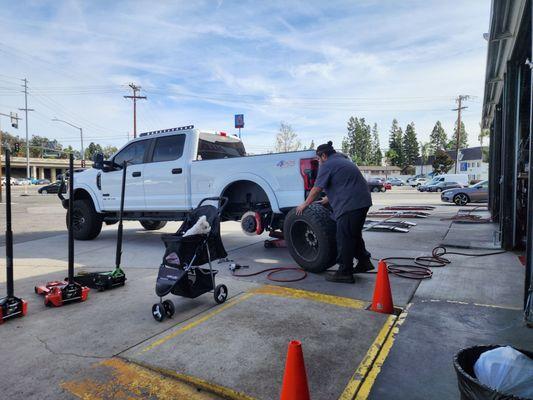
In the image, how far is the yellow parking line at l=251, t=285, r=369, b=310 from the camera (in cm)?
406

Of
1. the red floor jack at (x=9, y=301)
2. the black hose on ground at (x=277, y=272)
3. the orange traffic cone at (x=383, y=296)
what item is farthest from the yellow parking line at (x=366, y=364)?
the red floor jack at (x=9, y=301)

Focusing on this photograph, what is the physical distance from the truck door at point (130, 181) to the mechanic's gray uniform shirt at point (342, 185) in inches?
169

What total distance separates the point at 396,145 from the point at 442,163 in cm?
2684

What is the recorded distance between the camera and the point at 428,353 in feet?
9.68

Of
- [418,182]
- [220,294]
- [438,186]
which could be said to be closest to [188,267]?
[220,294]

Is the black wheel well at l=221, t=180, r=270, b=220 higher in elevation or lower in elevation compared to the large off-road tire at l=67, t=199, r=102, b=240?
higher

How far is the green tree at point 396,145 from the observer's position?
329ft

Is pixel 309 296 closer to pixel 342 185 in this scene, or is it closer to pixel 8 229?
pixel 342 185

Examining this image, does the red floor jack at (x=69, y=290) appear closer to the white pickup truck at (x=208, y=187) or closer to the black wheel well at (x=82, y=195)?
the white pickup truck at (x=208, y=187)

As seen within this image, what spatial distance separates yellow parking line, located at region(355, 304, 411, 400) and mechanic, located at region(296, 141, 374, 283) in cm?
127

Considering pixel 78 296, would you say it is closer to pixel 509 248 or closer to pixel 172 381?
pixel 172 381

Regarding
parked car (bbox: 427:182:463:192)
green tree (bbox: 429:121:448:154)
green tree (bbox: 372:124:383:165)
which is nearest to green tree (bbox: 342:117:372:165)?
green tree (bbox: 372:124:383:165)

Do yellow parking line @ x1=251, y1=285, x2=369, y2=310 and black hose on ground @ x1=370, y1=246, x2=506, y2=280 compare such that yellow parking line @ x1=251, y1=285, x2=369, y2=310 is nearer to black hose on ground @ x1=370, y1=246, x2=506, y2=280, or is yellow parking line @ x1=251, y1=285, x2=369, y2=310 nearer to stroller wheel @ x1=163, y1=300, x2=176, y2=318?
stroller wheel @ x1=163, y1=300, x2=176, y2=318

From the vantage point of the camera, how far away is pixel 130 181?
7.86m
